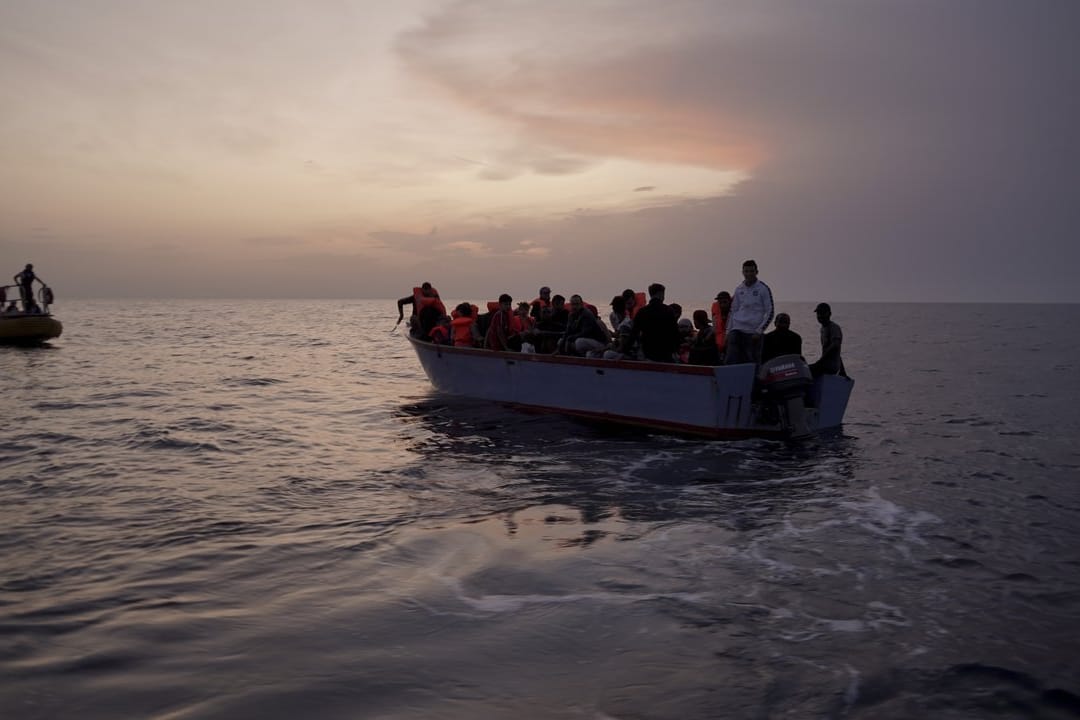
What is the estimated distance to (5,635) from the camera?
496cm

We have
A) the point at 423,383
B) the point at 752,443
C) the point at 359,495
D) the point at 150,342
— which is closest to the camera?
the point at 359,495

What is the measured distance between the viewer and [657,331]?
41.5 feet

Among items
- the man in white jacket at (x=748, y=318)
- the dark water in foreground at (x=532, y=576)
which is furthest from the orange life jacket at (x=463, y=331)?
the man in white jacket at (x=748, y=318)

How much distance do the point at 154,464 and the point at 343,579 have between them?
20.6 ft

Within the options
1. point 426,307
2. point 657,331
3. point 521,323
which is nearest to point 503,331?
point 521,323

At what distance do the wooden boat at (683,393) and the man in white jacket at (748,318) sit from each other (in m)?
0.36

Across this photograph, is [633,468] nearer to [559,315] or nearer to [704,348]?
[704,348]

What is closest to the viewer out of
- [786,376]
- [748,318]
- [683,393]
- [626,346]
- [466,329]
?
[786,376]

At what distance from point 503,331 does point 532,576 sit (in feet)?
33.1

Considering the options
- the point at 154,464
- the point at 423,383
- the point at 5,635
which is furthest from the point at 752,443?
the point at 423,383

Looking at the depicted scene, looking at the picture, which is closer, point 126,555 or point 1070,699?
point 1070,699

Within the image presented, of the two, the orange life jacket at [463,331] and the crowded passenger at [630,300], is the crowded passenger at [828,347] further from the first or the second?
the orange life jacket at [463,331]

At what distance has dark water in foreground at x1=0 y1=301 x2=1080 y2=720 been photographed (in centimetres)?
426

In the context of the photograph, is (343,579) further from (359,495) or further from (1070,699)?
(1070,699)
